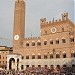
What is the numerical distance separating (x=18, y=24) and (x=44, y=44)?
857 cm

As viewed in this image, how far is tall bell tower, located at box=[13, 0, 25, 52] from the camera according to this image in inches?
2100

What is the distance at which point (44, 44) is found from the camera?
49.7 meters

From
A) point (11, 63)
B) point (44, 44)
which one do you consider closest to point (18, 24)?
point (44, 44)

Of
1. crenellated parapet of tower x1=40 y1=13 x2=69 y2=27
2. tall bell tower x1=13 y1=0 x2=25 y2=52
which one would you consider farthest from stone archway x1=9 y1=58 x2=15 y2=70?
crenellated parapet of tower x1=40 y1=13 x2=69 y2=27

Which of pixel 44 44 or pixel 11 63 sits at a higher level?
pixel 44 44

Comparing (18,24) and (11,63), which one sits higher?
(18,24)

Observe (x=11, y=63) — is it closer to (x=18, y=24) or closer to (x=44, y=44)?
(x=18, y=24)

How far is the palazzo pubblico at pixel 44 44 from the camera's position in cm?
4619

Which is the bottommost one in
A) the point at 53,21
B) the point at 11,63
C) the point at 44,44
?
the point at 11,63

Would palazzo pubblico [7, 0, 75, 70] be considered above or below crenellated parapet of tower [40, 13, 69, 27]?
below

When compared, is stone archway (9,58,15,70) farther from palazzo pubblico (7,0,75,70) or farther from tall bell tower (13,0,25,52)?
tall bell tower (13,0,25,52)

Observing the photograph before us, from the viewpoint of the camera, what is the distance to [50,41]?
48750mm

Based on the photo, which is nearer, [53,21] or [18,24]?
[53,21]

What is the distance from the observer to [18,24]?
176 ft
